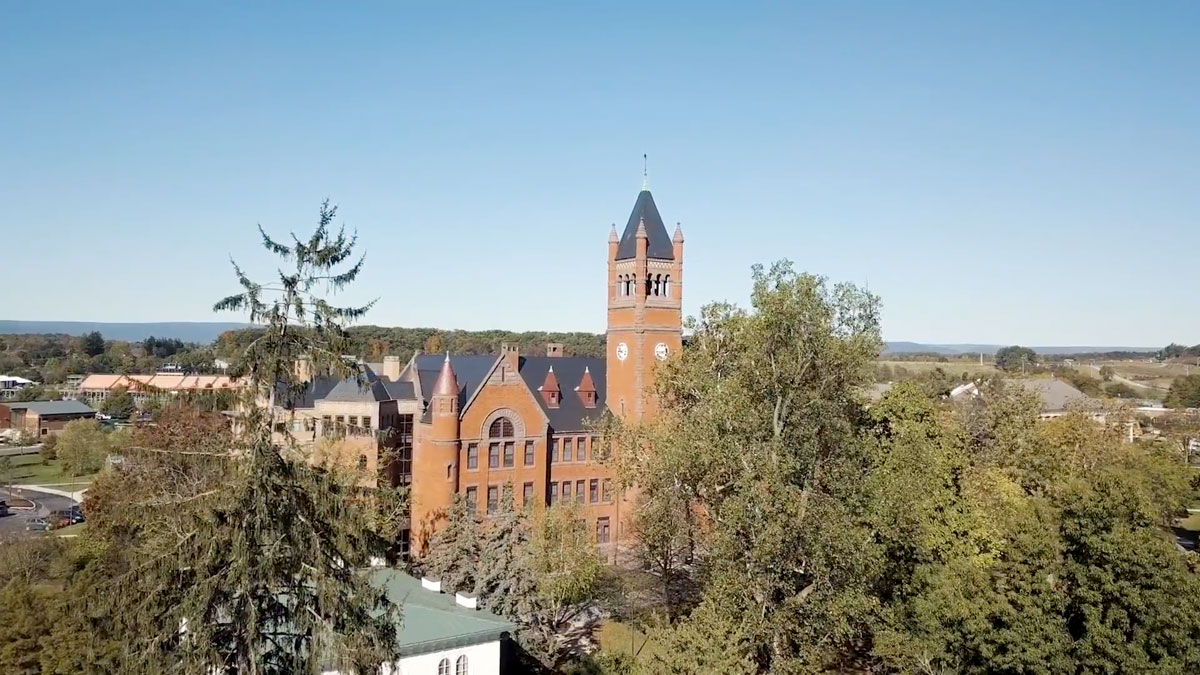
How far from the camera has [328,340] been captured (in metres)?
16.8

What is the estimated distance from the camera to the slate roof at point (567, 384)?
169ft

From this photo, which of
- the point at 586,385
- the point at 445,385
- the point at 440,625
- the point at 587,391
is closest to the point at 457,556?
the point at 440,625

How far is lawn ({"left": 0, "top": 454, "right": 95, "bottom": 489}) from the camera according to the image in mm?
86938

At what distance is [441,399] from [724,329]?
735 inches

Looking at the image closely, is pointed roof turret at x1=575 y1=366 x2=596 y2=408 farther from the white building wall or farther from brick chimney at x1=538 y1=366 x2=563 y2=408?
the white building wall

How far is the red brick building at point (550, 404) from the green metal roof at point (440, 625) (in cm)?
1461

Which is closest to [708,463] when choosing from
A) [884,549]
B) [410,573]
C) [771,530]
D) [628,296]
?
[771,530]

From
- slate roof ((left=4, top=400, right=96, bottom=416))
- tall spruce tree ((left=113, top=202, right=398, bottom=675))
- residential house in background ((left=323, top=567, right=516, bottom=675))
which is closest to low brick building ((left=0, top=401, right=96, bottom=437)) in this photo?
slate roof ((left=4, top=400, right=96, bottom=416))

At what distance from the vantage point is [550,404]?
51.9 metres

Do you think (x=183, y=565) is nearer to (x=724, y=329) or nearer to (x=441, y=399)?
(x=724, y=329)

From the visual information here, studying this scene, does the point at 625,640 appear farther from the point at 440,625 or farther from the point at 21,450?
the point at 21,450

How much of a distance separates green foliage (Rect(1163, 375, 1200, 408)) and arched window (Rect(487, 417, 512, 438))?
115789 millimetres

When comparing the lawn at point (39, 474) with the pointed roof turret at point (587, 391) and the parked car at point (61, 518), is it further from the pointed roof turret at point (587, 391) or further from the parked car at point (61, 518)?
the pointed roof turret at point (587, 391)

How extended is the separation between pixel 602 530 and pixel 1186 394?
11648 cm
